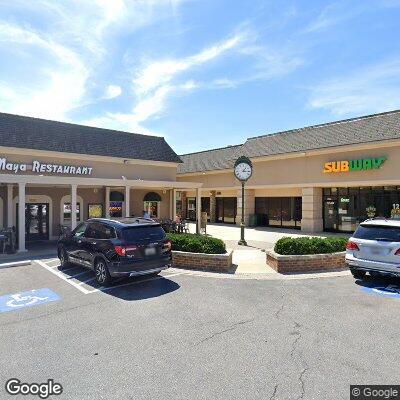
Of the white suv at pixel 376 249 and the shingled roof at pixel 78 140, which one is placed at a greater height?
the shingled roof at pixel 78 140

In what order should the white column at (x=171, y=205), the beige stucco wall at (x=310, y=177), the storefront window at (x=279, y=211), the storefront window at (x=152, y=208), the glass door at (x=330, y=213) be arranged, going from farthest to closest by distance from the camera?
1. the storefront window at (x=279, y=211)
2. the white column at (x=171, y=205)
3. the storefront window at (x=152, y=208)
4. the glass door at (x=330, y=213)
5. the beige stucco wall at (x=310, y=177)

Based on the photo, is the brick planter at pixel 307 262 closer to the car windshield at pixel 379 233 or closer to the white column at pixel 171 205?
the car windshield at pixel 379 233

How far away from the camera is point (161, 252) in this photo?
9805 millimetres

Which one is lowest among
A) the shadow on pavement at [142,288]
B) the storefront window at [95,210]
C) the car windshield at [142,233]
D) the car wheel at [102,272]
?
the shadow on pavement at [142,288]

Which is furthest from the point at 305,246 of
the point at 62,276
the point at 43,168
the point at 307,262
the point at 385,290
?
the point at 43,168

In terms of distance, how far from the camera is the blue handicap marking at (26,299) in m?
7.84

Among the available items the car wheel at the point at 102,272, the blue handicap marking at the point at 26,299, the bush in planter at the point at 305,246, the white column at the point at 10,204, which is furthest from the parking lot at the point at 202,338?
the white column at the point at 10,204

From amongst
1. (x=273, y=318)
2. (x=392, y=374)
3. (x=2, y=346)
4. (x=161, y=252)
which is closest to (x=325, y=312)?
Result: (x=273, y=318)

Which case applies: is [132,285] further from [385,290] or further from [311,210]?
[311,210]

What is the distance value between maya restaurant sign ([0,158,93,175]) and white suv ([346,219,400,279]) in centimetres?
1580

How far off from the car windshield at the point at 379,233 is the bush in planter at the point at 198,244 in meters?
4.29

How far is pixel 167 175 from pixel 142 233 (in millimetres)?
15870

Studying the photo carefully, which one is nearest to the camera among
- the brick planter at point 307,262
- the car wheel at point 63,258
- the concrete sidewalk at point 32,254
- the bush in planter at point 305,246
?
the brick planter at point 307,262

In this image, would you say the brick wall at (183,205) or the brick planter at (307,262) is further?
the brick wall at (183,205)
